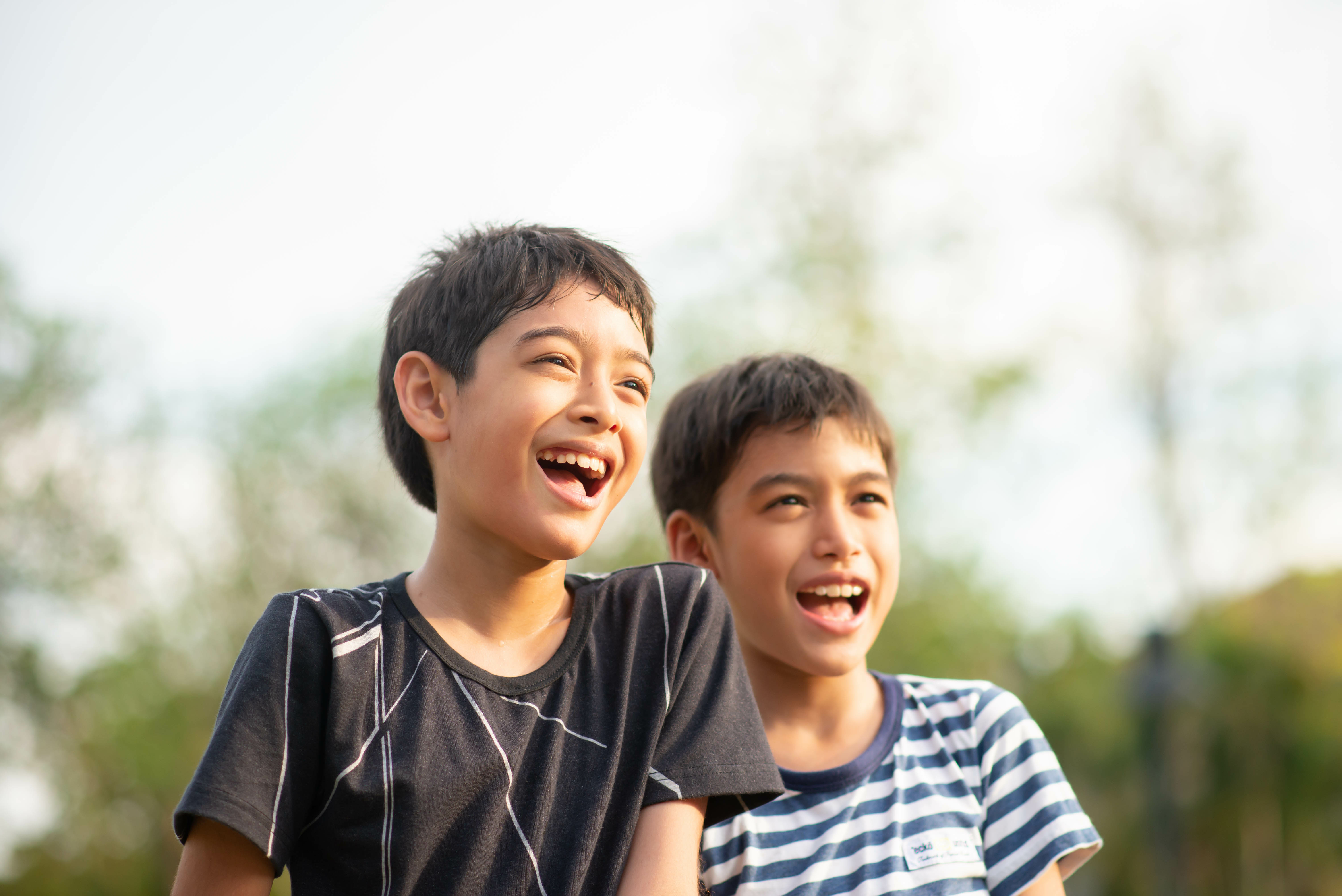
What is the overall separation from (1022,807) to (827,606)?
21.6 inches

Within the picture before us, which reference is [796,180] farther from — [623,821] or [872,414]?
[623,821]

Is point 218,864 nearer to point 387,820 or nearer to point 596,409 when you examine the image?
point 387,820

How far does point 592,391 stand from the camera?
181 centimetres

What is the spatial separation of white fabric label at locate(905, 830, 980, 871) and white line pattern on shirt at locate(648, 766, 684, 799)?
0.62 metres

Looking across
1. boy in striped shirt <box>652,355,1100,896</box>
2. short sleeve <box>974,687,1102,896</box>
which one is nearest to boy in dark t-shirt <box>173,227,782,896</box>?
boy in striped shirt <box>652,355,1100,896</box>

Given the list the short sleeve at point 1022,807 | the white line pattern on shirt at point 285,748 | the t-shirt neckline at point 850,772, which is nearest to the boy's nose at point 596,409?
the white line pattern on shirt at point 285,748

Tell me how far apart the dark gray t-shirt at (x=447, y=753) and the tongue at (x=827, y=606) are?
0.52 meters

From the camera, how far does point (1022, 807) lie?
2.19 m

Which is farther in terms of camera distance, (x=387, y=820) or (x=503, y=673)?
(x=503, y=673)

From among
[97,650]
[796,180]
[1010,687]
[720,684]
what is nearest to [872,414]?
[720,684]

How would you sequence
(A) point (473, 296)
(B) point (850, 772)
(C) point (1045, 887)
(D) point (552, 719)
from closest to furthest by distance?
(D) point (552, 719)
(A) point (473, 296)
(C) point (1045, 887)
(B) point (850, 772)

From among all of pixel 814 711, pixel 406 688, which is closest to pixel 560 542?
pixel 406 688

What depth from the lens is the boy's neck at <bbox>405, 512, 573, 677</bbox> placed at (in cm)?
183

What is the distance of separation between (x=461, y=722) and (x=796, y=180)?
44.1ft
